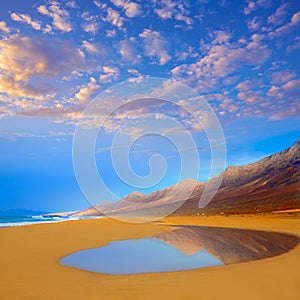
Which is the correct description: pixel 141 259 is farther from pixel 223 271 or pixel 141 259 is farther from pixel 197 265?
pixel 223 271

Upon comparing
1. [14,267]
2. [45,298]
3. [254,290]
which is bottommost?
[254,290]

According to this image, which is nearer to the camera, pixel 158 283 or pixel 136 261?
pixel 158 283

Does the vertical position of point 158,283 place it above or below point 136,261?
below

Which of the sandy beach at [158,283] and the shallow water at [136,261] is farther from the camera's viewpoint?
the shallow water at [136,261]

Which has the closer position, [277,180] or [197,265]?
[197,265]

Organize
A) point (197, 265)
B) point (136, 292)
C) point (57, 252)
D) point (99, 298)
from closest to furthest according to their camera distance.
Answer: point (99, 298), point (136, 292), point (197, 265), point (57, 252)

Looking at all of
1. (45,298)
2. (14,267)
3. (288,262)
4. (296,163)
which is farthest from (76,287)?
(296,163)

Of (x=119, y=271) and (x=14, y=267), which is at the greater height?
(x=14, y=267)

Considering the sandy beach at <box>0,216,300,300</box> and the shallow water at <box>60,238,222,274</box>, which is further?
the shallow water at <box>60,238,222,274</box>

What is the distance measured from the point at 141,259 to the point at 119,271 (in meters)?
3.56

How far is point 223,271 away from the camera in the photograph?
12039mm

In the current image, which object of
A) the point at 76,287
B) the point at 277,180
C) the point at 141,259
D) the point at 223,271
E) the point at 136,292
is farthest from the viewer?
the point at 277,180

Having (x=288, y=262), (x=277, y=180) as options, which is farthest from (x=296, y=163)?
(x=288, y=262)

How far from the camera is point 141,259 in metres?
16.8
